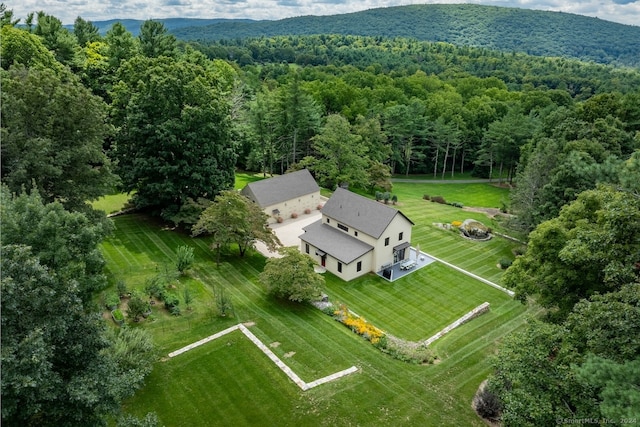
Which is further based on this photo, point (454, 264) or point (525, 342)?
point (454, 264)

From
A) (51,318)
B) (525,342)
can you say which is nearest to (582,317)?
(525,342)

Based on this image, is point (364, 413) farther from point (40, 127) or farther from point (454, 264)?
point (40, 127)

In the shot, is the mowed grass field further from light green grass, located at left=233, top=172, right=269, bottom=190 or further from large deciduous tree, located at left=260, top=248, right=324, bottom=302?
light green grass, located at left=233, top=172, right=269, bottom=190

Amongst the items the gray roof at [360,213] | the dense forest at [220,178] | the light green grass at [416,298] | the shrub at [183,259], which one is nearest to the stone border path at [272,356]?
the dense forest at [220,178]

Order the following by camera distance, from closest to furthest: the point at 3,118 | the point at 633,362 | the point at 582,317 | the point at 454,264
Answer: the point at 633,362, the point at 582,317, the point at 3,118, the point at 454,264

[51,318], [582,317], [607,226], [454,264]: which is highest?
[607,226]

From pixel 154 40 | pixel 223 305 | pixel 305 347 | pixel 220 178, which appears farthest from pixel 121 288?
pixel 154 40

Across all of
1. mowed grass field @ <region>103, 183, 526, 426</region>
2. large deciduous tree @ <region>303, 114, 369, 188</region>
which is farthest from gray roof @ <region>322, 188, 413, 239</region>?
large deciduous tree @ <region>303, 114, 369, 188</region>
